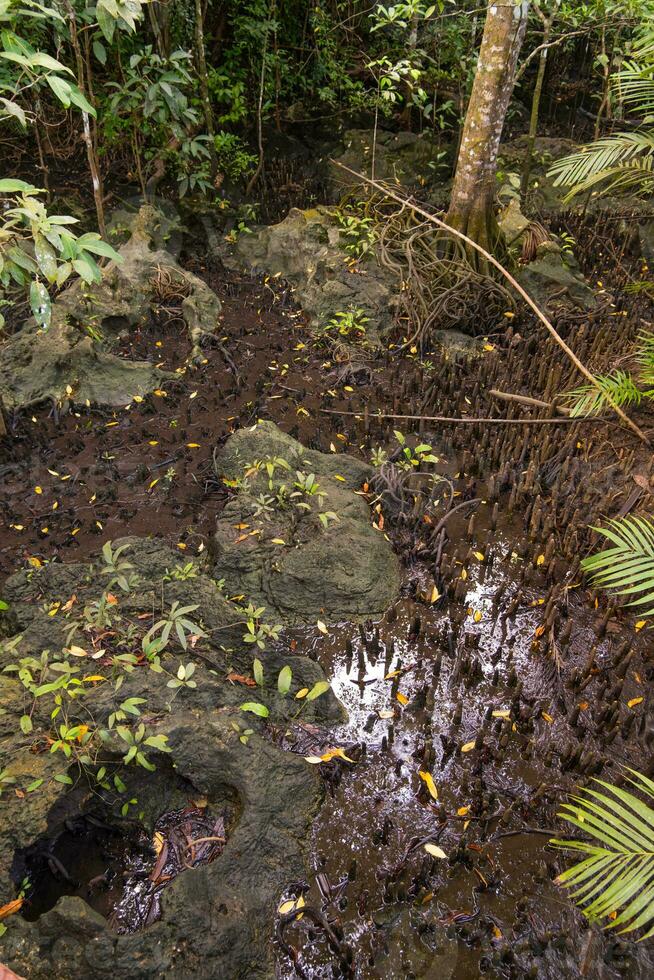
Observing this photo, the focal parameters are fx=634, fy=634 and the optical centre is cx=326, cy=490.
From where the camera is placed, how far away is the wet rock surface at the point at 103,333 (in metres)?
4.79

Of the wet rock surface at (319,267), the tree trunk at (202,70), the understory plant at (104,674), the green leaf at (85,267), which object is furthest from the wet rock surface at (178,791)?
the tree trunk at (202,70)

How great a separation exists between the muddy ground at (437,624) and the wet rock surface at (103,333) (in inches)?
7.2

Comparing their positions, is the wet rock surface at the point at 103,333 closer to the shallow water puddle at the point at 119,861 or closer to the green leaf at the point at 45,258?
the green leaf at the point at 45,258

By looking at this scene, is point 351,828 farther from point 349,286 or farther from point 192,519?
point 349,286

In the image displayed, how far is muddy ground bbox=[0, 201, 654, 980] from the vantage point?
228cm

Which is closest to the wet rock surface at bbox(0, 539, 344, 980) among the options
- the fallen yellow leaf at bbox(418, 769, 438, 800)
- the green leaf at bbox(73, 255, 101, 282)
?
the fallen yellow leaf at bbox(418, 769, 438, 800)

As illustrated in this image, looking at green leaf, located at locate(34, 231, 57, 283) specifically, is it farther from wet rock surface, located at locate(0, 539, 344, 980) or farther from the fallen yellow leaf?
the fallen yellow leaf

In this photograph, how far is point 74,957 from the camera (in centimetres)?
198

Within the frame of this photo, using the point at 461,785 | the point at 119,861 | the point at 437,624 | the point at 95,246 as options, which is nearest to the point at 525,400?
the point at 437,624

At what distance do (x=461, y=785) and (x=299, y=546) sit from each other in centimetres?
145

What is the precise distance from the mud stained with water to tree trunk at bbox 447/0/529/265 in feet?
11.5

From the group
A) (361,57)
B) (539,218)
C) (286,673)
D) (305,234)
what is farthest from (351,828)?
(361,57)

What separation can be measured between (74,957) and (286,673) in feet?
4.04

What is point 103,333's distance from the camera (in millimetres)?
5418
